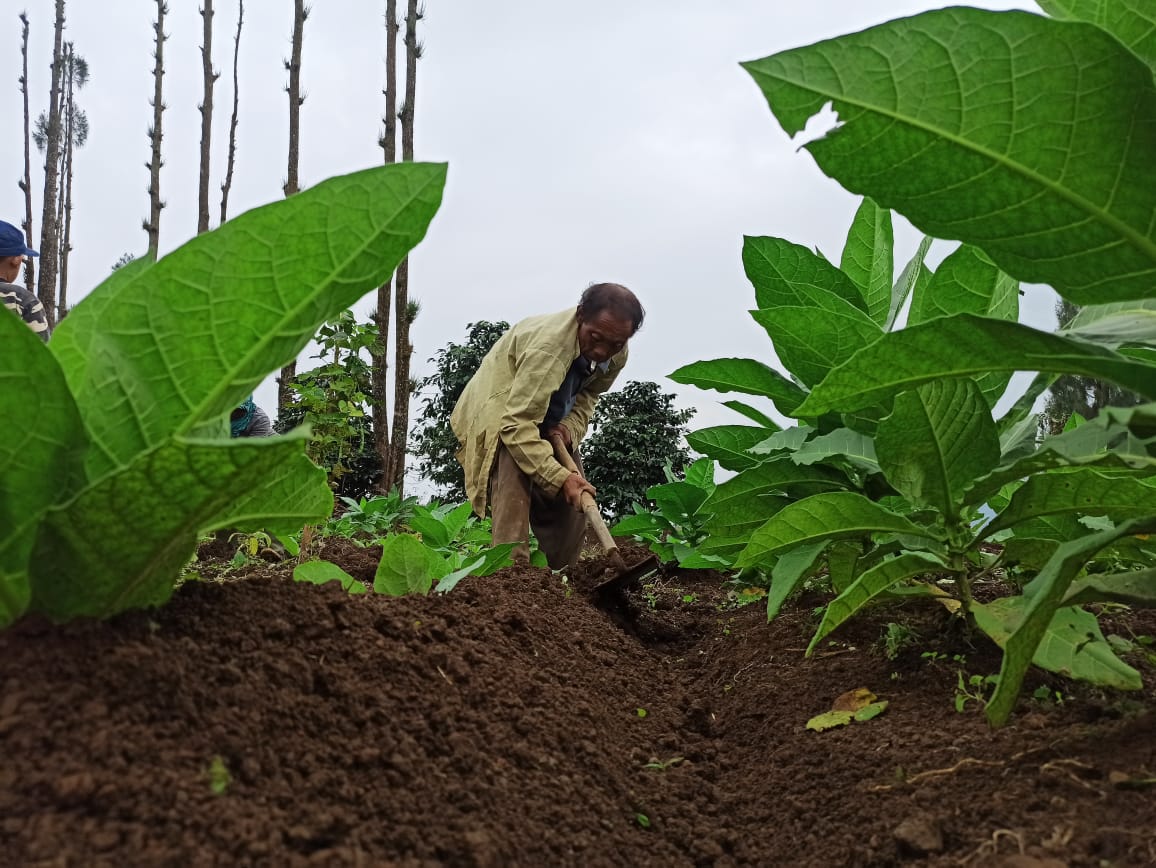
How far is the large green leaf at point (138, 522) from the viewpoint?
35.1 inches

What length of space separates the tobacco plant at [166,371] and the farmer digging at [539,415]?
279 cm

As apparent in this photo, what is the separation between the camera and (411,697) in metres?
1.30

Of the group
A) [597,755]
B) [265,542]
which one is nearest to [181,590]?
[597,755]

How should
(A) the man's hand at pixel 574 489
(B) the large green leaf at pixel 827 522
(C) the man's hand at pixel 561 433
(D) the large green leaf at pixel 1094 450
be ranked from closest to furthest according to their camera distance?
(D) the large green leaf at pixel 1094 450, (B) the large green leaf at pixel 827 522, (A) the man's hand at pixel 574 489, (C) the man's hand at pixel 561 433

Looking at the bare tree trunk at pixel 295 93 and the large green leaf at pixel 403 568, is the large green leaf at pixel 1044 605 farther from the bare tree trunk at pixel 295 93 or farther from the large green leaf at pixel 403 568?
the bare tree trunk at pixel 295 93

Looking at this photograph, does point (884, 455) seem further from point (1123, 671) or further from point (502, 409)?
point (502, 409)

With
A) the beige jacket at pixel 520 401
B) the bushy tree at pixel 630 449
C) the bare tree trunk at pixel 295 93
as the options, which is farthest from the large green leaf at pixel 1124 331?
the bare tree trunk at pixel 295 93

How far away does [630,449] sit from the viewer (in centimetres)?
1105

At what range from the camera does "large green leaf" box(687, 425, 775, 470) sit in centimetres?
276

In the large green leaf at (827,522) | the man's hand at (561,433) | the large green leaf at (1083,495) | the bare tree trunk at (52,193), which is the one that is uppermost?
the bare tree trunk at (52,193)

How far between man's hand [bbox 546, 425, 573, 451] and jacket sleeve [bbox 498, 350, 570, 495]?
43 cm

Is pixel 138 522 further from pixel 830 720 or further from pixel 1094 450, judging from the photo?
pixel 830 720

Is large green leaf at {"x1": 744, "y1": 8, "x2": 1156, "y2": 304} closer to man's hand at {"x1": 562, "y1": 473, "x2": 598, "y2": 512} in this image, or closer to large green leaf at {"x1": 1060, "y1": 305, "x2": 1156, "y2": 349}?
large green leaf at {"x1": 1060, "y1": 305, "x2": 1156, "y2": 349}

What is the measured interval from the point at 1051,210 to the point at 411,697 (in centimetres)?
116
